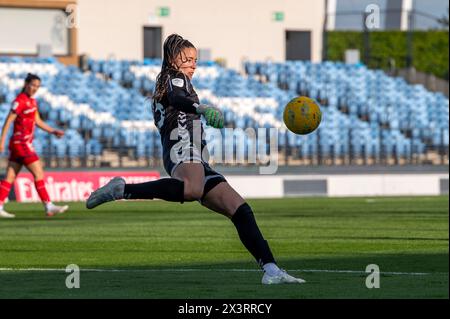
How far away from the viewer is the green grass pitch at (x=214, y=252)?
9.50 meters

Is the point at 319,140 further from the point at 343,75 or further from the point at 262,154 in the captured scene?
the point at 343,75

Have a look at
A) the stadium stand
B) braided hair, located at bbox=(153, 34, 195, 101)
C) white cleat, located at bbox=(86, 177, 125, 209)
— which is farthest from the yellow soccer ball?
the stadium stand

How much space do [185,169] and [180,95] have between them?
2.00 feet

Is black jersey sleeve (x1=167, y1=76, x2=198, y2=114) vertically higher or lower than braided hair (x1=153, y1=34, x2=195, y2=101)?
lower

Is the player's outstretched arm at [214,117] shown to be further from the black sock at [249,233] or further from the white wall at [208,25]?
the white wall at [208,25]

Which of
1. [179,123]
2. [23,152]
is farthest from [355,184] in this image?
[179,123]

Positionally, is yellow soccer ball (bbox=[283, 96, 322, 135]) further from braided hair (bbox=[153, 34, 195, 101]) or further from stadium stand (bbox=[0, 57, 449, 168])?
stadium stand (bbox=[0, 57, 449, 168])

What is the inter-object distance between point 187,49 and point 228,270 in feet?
7.42

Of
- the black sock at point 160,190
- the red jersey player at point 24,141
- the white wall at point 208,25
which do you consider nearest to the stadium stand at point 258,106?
the white wall at point 208,25

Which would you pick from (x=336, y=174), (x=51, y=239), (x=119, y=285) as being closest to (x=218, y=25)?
(x=336, y=174)

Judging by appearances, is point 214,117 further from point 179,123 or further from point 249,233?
point 249,233

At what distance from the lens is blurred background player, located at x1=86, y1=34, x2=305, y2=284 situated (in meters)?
9.97

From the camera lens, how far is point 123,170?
101ft

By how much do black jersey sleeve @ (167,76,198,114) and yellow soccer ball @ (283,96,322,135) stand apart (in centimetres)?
146
